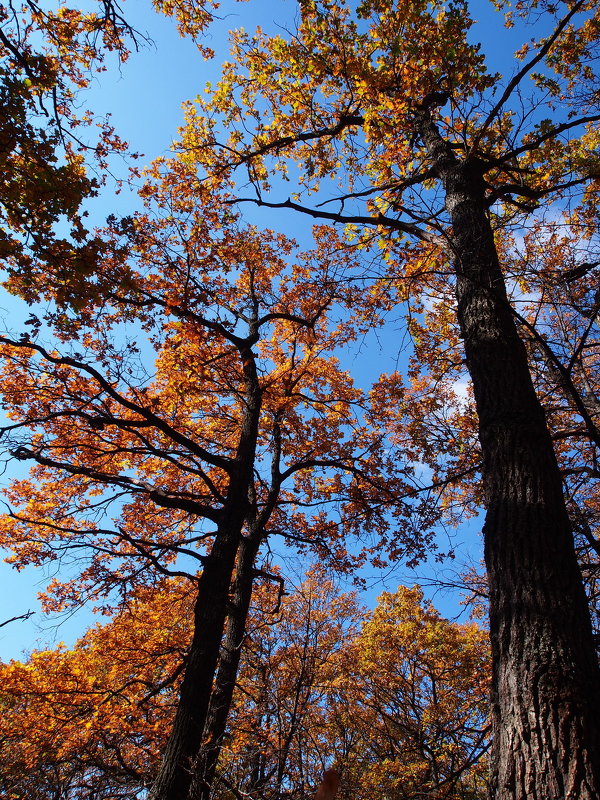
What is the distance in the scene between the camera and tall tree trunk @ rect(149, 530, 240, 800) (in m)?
4.27

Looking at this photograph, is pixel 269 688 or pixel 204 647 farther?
pixel 269 688

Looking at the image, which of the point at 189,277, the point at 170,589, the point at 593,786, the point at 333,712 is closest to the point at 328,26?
the point at 189,277

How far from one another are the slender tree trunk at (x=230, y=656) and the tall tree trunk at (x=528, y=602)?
3669 mm

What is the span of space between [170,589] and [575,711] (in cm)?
922

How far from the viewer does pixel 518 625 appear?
7.72ft

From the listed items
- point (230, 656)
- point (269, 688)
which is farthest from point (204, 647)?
point (269, 688)

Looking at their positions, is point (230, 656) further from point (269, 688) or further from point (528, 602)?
point (528, 602)

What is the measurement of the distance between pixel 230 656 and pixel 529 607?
19.0 ft

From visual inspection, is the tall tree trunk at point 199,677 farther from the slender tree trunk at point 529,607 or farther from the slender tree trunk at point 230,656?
the slender tree trunk at point 529,607

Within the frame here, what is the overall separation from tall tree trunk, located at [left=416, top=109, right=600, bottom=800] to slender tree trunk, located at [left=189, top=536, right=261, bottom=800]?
3669 millimetres

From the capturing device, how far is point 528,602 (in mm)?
2393

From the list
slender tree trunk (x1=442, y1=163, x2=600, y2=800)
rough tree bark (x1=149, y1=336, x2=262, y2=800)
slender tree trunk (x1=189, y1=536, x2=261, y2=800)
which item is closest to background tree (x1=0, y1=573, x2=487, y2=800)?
slender tree trunk (x1=189, y1=536, x2=261, y2=800)

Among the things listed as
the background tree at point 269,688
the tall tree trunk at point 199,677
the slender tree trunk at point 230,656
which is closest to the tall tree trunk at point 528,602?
the tall tree trunk at point 199,677

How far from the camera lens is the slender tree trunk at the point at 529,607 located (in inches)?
78.7
